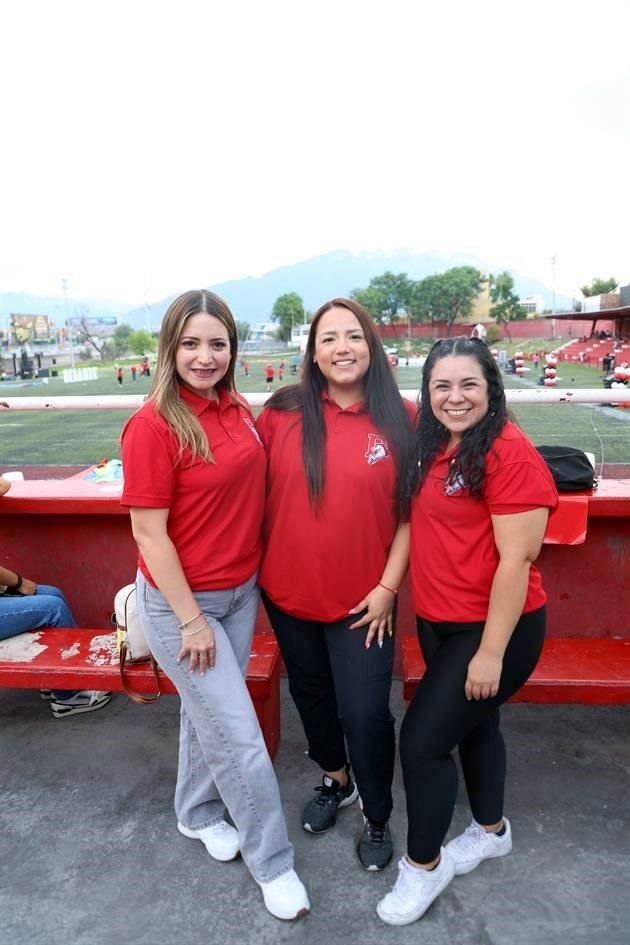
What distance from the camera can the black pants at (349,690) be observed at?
2125mm

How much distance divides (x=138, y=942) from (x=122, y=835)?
0.48m

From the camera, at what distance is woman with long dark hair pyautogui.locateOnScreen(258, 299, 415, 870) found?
203 cm

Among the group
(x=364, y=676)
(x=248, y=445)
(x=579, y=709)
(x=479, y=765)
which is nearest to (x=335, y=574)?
(x=364, y=676)

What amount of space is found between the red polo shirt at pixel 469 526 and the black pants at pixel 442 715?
68 mm

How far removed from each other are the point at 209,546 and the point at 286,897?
3.52 ft

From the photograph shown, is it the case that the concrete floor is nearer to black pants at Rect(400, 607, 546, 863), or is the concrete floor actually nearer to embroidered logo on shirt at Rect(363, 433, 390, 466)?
black pants at Rect(400, 607, 546, 863)

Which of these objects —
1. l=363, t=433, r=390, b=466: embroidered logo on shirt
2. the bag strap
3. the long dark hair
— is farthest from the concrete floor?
l=363, t=433, r=390, b=466: embroidered logo on shirt

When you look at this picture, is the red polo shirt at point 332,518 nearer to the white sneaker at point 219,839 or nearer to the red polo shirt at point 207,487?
the red polo shirt at point 207,487

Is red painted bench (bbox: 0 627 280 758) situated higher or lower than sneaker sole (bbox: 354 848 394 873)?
higher

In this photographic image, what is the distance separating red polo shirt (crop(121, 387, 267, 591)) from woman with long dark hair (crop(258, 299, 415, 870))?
106 millimetres

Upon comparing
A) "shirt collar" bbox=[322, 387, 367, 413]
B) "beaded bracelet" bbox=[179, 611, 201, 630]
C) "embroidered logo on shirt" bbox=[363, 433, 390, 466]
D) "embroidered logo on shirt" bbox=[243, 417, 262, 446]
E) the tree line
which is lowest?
"beaded bracelet" bbox=[179, 611, 201, 630]

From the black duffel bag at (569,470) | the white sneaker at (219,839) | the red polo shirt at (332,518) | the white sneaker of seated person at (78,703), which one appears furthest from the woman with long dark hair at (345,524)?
the white sneaker of seated person at (78,703)

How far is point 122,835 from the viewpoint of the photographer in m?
2.40

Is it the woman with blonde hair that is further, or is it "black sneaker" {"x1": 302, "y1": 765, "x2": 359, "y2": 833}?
"black sneaker" {"x1": 302, "y1": 765, "x2": 359, "y2": 833}
